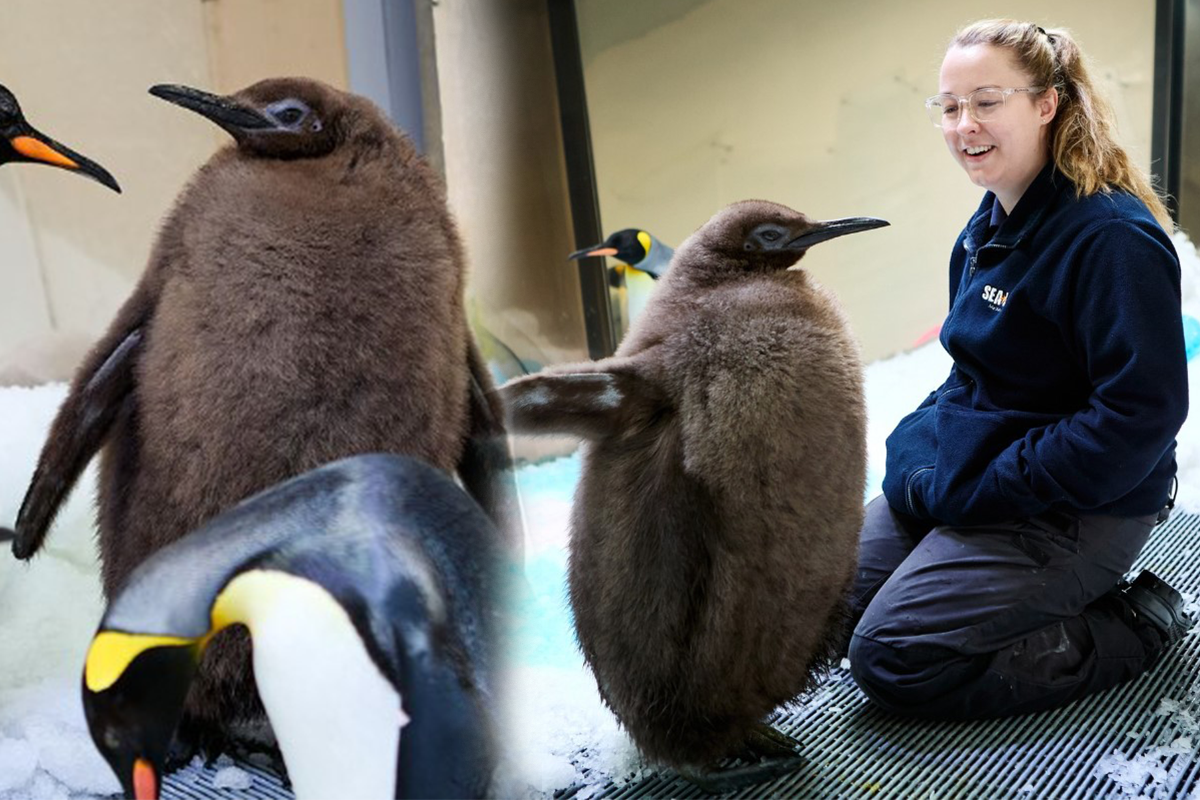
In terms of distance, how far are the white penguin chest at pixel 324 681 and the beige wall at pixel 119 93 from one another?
26 cm

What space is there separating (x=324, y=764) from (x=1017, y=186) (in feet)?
4.02

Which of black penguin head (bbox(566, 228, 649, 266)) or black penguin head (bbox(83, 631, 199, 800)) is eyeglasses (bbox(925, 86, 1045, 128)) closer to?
black penguin head (bbox(566, 228, 649, 266))

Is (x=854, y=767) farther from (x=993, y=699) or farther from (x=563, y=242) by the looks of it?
(x=563, y=242)

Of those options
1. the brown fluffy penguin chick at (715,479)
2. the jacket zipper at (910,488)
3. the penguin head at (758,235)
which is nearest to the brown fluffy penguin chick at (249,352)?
the brown fluffy penguin chick at (715,479)

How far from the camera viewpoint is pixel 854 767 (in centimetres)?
145

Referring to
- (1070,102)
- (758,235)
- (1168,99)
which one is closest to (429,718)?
(758,235)

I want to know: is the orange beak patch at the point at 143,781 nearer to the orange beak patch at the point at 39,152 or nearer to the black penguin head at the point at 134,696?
the black penguin head at the point at 134,696

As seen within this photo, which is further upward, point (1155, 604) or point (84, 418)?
point (84, 418)

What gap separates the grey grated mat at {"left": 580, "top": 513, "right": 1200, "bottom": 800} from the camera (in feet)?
4.59

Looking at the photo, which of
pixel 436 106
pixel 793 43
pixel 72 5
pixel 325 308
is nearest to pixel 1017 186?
pixel 793 43

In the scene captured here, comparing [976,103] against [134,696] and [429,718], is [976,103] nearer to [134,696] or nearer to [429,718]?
[429,718]

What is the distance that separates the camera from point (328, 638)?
0.73 m

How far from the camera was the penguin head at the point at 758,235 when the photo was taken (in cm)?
125

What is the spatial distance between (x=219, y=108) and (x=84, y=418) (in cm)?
24
